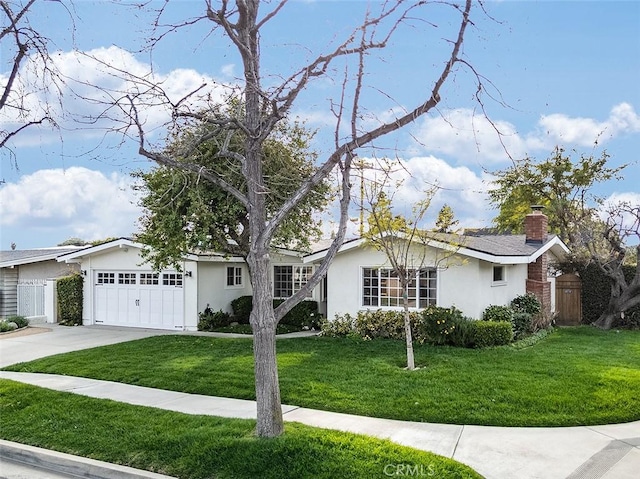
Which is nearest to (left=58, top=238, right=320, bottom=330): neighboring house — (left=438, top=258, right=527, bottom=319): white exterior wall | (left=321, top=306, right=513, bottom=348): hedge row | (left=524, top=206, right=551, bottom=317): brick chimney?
(left=321, top=306, right=513, bottom=348): hedge row

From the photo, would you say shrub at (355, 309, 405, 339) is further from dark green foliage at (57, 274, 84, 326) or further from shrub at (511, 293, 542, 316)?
dark green foliage at (57, 274, 84, 326)

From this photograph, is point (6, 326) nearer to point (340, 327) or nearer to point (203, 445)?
point (340, 327)

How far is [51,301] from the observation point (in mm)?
22250

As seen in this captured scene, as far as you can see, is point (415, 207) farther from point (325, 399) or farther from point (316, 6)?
point (316, 6)

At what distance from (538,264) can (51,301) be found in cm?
1826

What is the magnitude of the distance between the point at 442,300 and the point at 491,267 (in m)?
1.84

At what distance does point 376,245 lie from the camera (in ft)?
44.0

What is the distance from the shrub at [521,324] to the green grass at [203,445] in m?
9.93

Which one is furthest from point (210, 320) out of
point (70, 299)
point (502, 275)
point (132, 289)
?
point (502, 275)

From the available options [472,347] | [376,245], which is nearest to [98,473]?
[376,245]

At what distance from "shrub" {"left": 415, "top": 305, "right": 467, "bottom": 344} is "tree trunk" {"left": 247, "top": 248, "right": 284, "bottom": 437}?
7610 millimetres

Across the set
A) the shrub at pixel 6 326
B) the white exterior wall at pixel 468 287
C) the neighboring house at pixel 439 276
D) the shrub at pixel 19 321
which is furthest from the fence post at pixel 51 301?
the white exterior wall at pixel 468 287

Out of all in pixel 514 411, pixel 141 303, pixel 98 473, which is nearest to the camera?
pixel 98 473

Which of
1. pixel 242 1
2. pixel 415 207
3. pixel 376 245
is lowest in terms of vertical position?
pixel 376 245
